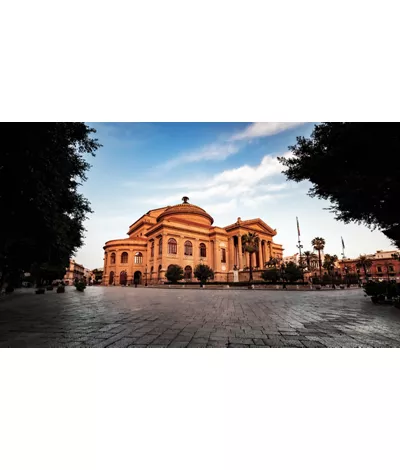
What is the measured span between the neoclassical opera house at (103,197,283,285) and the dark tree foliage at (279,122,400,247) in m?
29.1

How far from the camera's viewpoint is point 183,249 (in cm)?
3828

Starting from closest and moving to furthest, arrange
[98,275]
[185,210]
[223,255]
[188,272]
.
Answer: [188,272] → [223,255] → [185,210] → [98,275]

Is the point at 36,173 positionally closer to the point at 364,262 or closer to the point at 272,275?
the point at 272,275

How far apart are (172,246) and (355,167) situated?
32.2m

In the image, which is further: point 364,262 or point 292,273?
point 364,262

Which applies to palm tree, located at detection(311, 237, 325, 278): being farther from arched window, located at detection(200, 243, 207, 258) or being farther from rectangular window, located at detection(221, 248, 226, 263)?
arched window, located at detection(200, 243, 207, 258)

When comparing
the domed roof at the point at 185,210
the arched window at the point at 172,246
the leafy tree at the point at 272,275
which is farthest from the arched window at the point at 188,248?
the leafy tree at the point at 272,275

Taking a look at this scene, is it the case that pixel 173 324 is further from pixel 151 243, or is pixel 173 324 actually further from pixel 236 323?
pixel 151 243

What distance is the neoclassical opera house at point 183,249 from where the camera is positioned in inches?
1464

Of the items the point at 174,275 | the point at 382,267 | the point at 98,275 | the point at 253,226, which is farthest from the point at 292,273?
the point at 98,275

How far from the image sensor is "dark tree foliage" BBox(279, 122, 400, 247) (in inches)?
225

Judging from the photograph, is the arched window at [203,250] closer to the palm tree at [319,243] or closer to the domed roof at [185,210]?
the domed roof at [185,210]
